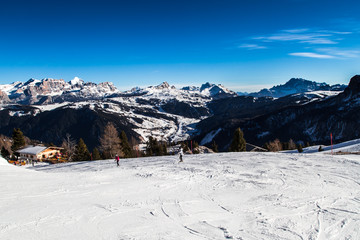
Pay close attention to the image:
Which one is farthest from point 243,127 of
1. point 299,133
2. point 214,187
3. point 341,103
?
point 214,187

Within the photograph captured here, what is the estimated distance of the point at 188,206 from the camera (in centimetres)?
1102

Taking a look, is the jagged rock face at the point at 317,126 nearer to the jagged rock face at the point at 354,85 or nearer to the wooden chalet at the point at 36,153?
the jagged rock face at the point at 354,85

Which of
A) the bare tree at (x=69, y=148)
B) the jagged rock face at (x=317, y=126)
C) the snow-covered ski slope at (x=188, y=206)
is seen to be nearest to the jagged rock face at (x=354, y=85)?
the jagged rock face at (x=317, y=126)

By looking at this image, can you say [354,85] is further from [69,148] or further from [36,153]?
[36,153]

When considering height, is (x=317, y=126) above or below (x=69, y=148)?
below

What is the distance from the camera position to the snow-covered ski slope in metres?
8.20

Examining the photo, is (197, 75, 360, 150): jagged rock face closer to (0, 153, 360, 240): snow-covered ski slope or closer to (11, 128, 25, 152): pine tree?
(11, 128, 25, 152): pine tree

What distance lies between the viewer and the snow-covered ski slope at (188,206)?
820 cm

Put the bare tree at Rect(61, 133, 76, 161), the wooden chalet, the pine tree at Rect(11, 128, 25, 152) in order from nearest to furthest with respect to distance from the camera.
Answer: the pine tree at Rect(11, 128, 25, 152) < the wooden chalet < the bare tree at Rect(61, 133, 76, 161)

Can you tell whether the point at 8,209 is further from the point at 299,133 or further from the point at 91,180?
the point at 299,133

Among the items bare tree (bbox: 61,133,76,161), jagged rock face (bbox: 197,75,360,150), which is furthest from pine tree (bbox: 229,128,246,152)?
jagged rock face (bbox: 197,75,360,150)

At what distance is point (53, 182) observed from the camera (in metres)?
15.8

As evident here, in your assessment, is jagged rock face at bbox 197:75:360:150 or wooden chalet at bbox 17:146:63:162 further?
jagged rock face at bbox 197:75:360:150

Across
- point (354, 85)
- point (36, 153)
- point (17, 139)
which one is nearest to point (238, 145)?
point (36, 153)
